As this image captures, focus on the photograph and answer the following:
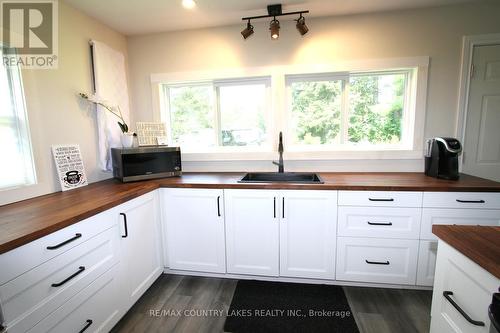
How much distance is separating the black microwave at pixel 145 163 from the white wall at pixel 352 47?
24.0 inches

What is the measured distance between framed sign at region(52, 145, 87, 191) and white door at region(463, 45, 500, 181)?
11.5 ft

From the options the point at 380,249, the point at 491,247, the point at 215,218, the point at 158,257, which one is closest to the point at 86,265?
the point at 158,257

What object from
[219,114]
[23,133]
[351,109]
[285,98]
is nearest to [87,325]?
[23,133]

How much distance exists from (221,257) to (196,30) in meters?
2.27

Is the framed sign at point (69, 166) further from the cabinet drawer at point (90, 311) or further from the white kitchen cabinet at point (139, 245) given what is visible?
the cabinet drawer at point (90, 311)

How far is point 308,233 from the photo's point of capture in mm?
1845

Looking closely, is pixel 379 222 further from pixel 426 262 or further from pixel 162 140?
pixel 162 140

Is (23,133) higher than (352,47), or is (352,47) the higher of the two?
(352,47)

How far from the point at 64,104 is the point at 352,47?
2.59m

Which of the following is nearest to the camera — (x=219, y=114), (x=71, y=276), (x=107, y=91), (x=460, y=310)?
(x=460, y=310)

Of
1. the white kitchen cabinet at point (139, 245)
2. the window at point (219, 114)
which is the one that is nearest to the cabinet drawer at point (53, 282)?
the white kitchen cabinet at point (139, 245)

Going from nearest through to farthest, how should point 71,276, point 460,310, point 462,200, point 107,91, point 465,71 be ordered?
point 460,310, point 71,276, point 462,200, point 465,71, point 107,91

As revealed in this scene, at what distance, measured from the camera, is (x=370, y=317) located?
1575mm

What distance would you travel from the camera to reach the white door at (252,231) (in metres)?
1.86
